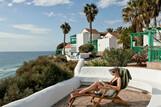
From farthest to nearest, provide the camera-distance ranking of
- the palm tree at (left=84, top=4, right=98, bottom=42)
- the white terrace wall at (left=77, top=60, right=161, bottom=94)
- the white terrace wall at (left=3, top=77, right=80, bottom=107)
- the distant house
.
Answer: the palm tree at (left=84, top=4, right=98, bottom=42), the distant house, the white terrace wall at (left=77, top=60, right=161, bottom=94), the white terrace wall at (left=3, top=77, right=80, bottom=107)

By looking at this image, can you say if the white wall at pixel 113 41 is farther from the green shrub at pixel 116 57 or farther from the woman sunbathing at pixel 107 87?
the woman sunbathing at pixel 107 87

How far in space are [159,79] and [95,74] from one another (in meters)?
3.02

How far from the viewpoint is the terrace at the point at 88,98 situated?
676cm

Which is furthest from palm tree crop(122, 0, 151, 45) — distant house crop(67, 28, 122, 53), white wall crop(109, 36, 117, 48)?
distant house crop(67, 28, 122, 53)

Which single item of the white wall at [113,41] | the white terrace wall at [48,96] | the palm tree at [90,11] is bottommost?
the white terrace wall at [48,96]

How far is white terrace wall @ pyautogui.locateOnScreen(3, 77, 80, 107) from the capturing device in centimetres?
621

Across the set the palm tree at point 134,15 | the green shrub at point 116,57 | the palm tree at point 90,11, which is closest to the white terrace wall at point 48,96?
the green shrub at point 116,57

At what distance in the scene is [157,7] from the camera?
112 feet

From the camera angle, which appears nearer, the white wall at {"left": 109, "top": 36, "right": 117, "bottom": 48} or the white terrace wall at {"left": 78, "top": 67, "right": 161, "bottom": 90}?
the white terrace wall at {"left": 78, "top": 67, "right": 161, "bottom": 90}

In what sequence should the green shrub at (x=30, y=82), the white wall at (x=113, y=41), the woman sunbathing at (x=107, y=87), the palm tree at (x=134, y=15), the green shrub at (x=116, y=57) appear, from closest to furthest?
the woman sunbathing at (x=107, y=87) < the green shrub at (x=30, y=82) < the green shrub at (x=116, y=57) < the palm tree at (x=134, y=15) < the white wall at (x=113, y=41)

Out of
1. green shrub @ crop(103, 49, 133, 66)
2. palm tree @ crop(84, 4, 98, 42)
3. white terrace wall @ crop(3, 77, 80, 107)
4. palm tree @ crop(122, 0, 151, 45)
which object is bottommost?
white terrace wall @ crop(3, 77, 80, 107)

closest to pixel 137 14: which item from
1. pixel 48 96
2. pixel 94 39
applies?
pixel 94 39

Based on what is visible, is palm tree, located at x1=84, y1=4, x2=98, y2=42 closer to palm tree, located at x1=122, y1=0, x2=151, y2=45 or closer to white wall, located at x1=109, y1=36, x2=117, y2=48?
white wall, located at x1=109, y1=36, x2=117, y2=48

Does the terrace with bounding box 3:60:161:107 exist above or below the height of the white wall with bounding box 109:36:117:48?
below
